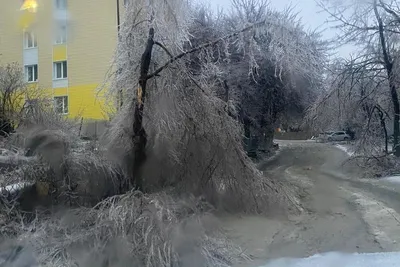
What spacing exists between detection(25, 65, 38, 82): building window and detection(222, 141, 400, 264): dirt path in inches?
391

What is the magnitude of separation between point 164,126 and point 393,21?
1132cm

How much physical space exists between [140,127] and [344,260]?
17.7ft

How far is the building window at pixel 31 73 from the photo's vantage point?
16125 mm

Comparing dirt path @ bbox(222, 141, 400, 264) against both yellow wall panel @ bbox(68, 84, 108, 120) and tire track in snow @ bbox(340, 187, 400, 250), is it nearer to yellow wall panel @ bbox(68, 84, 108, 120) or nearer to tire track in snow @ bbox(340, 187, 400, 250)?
tire track in snow @ bbox(340, 187, 400, 250)

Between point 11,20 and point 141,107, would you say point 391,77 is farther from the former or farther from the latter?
point 11,20

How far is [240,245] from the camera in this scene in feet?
26.7

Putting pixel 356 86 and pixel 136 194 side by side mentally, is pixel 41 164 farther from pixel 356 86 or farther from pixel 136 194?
pixel 356 86

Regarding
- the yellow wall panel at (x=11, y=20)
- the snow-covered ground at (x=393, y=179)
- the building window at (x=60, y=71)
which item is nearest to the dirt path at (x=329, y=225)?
the snow-covered ground at (x=393, y=179)

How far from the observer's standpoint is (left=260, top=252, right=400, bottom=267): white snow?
6.19 metres

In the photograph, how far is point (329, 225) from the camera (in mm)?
9453

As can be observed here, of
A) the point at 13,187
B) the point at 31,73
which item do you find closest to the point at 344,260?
the point at 13,187

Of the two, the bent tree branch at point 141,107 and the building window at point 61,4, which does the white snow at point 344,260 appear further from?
the building window at point 61,4

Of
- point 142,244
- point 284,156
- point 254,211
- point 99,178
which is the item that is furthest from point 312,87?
point 142,244

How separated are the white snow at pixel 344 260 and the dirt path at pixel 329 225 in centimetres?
41
